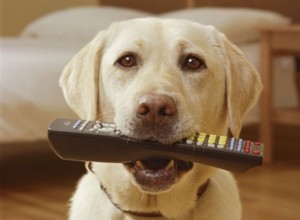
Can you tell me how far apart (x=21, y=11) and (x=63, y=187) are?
278 centimetres

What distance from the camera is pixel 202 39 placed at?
5.41 feet

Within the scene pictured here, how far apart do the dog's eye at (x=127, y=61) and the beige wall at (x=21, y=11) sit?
4.07m

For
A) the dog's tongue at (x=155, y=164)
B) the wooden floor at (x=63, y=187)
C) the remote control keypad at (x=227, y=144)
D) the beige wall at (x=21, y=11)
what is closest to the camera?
the remote control keypad at (x=227, y=144)

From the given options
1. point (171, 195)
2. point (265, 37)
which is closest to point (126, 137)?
point (171, 195)

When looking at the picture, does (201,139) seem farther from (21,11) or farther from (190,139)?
(21,11)

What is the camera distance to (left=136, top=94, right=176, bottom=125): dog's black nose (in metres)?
1.31

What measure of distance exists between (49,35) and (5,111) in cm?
156

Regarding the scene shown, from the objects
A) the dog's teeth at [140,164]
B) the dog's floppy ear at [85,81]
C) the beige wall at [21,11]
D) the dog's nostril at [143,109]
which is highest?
the dog's nostril at [143,109]

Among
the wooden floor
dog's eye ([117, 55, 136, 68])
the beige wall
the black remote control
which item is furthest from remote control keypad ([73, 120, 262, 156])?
the beige wall

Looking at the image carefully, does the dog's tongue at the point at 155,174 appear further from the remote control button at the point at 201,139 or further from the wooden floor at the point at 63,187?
the wooden floor at the point at 63,187

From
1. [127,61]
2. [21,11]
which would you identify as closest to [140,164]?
[127,61]

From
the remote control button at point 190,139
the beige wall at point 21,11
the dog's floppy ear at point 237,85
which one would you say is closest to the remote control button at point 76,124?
the remote control button at point 190,139

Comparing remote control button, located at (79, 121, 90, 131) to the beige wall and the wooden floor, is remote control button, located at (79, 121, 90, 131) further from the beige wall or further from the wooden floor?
the beige wall

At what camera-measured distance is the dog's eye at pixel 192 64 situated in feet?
5.17
